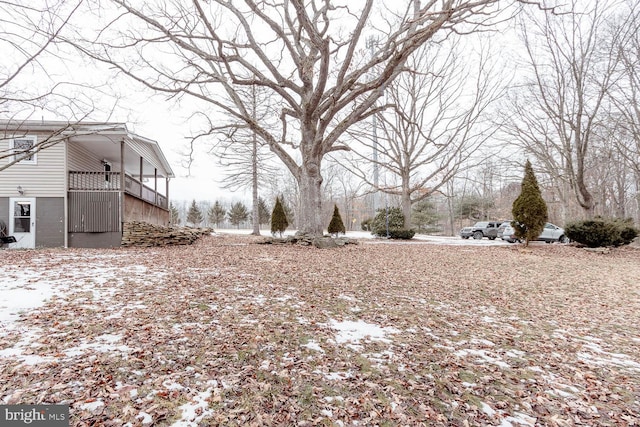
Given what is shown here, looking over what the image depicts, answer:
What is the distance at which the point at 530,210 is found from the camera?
12750mm

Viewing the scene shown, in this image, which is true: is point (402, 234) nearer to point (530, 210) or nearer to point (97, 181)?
point (530, 210)

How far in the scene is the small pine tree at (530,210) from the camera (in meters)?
12.8

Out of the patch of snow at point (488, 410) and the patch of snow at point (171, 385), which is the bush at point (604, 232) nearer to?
the patch of snow at point (488, 410)

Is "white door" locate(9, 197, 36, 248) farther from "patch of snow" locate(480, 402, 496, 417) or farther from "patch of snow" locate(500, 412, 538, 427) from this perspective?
"patch of snow" locate(500, 412, 538, 427)

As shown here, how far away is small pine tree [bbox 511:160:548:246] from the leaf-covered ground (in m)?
7.62

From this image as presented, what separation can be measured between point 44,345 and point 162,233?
9571mm

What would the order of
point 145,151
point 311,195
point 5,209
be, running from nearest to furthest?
1. point 5,209
2. point 311,195
3. point 145,151

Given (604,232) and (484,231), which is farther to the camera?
(484,231)

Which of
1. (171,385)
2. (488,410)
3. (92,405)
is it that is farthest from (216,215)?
(488,410)

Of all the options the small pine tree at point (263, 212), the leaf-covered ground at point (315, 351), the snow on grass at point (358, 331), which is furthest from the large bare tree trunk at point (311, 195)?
the small pine tree at point (263, 212)

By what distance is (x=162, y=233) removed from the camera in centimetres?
1162

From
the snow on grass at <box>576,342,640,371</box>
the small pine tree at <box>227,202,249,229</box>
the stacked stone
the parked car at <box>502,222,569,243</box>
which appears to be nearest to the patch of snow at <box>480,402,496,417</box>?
the snow on grass at <box>576,342,640,371</box>

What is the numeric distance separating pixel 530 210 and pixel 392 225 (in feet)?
25.7

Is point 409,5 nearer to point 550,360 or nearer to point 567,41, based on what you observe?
point 567,41
